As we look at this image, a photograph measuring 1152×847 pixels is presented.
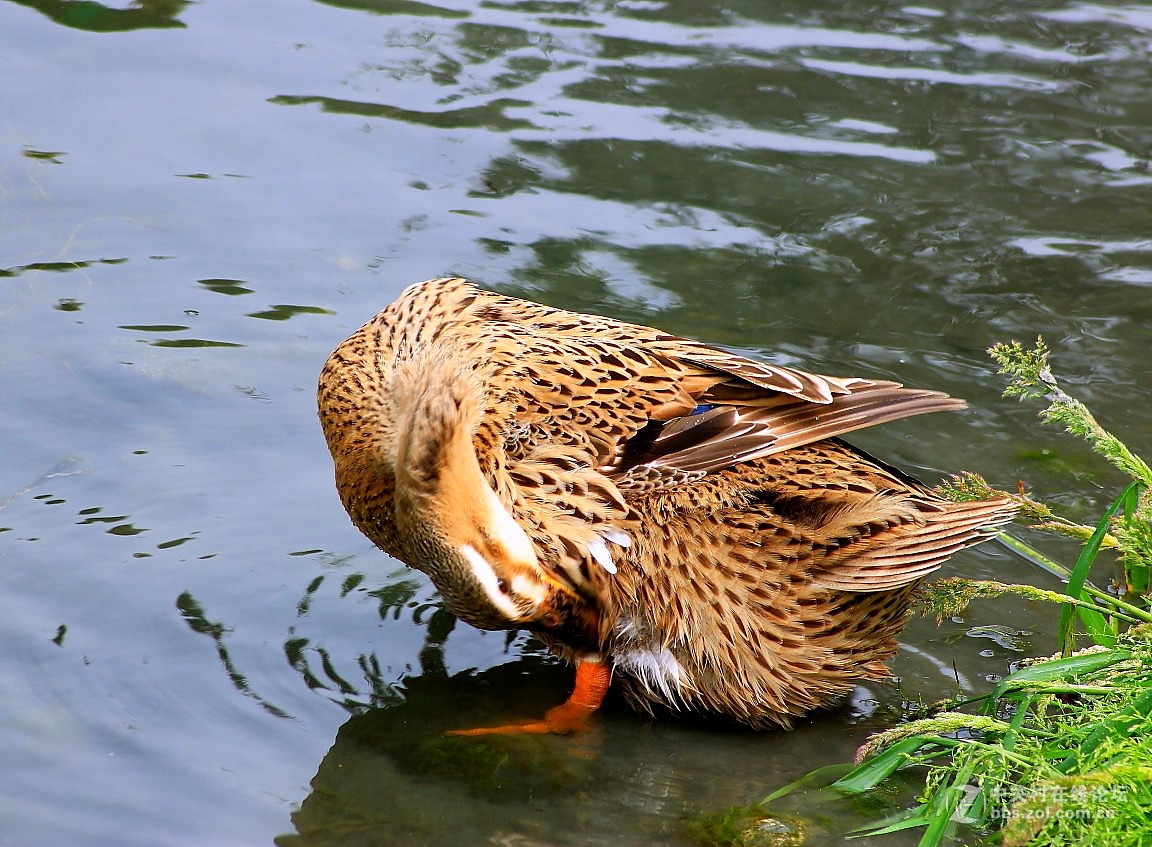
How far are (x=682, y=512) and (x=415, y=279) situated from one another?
259 centimetres

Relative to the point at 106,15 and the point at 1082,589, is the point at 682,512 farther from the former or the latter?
the point at 106,15

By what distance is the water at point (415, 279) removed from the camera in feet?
12.6

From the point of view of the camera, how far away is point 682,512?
3.98 metres

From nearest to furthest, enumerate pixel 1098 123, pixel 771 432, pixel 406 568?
pixel 771 432
pixel 406 568
pixel 1098 123

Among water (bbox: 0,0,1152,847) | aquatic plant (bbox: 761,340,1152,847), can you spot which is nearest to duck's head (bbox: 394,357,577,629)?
water (bbox: 0,0,1152,847)

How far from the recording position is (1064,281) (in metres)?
6.46

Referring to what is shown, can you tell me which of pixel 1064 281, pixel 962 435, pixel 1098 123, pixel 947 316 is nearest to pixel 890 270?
pixel 947 316

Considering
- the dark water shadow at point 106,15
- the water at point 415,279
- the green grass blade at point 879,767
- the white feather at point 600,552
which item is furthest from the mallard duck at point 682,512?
the dark water shadow at point 106,15

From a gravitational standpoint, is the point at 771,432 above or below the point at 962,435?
above

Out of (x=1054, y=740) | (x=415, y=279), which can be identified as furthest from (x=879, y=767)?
(x=415, y=279)

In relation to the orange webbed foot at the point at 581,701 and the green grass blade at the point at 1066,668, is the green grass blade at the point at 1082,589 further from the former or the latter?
the orange webbed foot at the point at 581,701

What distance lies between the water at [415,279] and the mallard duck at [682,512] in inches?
9.8

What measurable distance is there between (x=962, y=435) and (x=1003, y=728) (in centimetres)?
Answer: 237

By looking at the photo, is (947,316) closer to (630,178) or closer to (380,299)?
(630,178)
